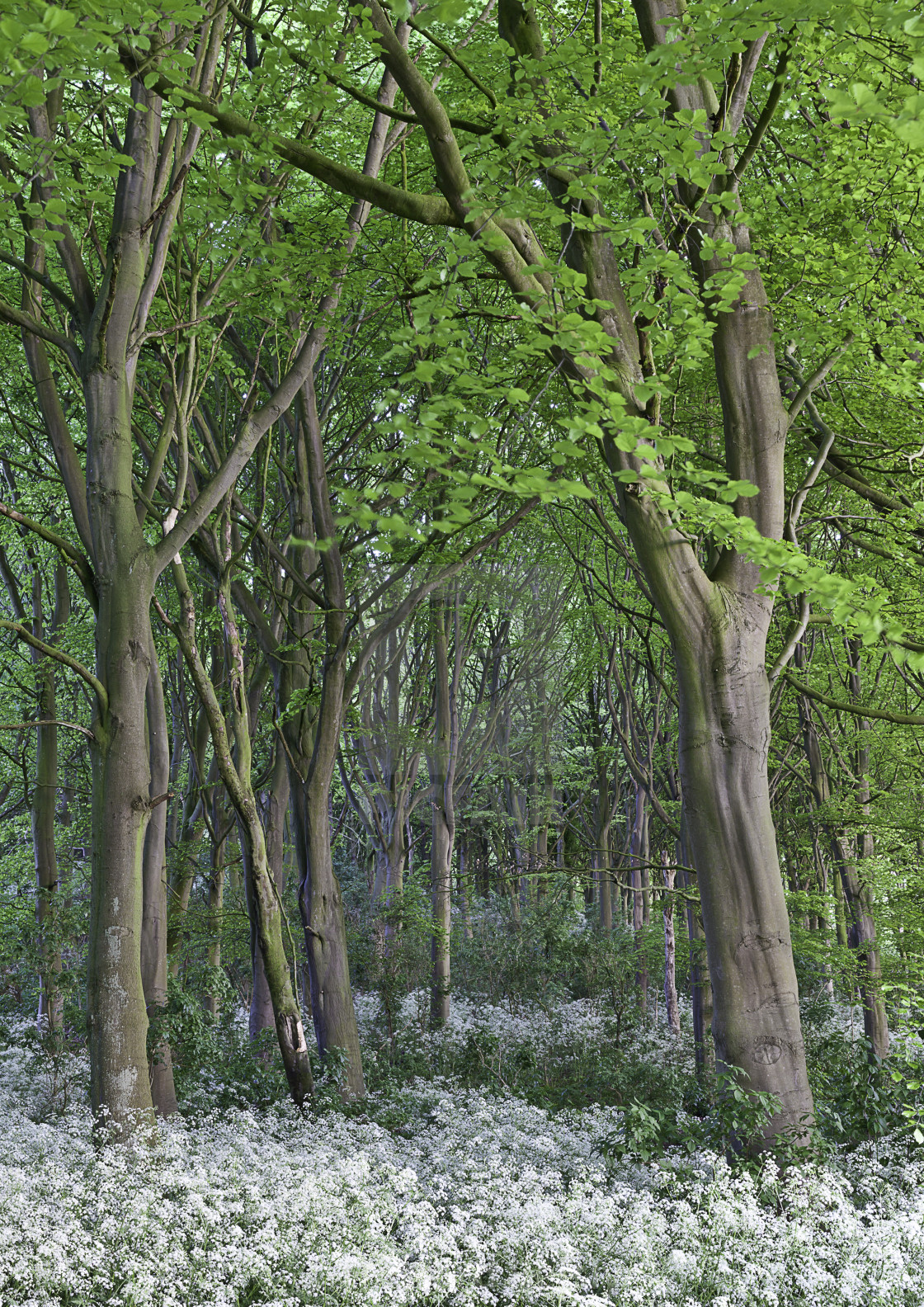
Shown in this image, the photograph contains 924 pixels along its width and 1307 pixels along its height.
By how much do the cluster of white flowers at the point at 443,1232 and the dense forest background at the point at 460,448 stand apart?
1.38 ft

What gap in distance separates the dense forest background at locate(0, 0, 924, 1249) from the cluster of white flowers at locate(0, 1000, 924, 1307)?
421mm

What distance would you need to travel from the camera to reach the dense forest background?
447 cm

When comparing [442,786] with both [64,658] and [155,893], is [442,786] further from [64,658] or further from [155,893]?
[64,658]

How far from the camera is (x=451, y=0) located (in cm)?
344

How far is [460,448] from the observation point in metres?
3.81

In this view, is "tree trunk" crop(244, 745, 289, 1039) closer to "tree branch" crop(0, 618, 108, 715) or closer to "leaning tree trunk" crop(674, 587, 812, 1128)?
"tree branch" crop(0, 618, 108, 715)

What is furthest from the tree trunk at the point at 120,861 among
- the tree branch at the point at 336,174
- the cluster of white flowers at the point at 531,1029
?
the cluster of white flowers at the point at 531,1029

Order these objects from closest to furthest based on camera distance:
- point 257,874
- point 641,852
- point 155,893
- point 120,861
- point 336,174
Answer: point 336,174 → point 120,861 → point 257,874 → point 155,893 → point 641,852

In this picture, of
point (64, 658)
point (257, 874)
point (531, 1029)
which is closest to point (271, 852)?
point (257, 874)

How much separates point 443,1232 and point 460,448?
3576 millimetres

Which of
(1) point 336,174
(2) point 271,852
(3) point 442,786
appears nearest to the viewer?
(1) point 336,174

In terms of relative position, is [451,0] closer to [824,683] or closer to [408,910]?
[408,910]

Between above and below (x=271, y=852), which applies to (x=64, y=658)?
above

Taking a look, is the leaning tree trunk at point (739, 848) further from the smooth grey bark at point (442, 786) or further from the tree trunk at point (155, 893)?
the smooth grey bark at point (442, 786)
